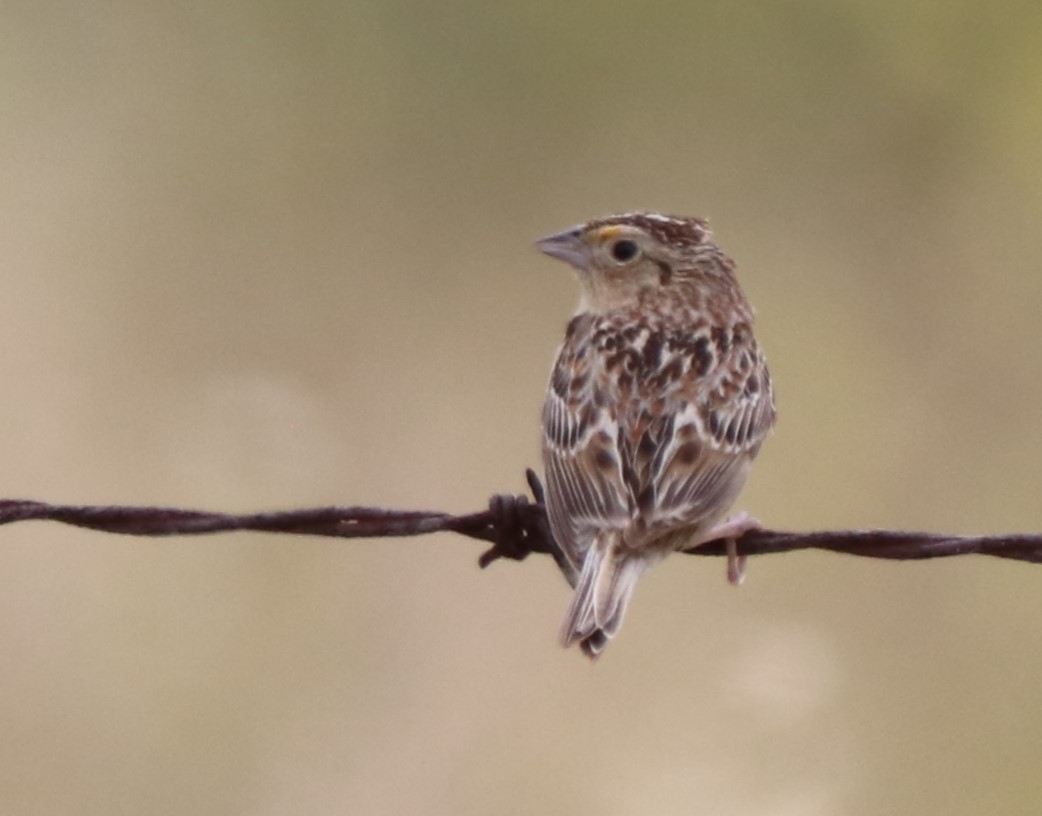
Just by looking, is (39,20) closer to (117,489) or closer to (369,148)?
(369,148)

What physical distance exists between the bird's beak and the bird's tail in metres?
1.61

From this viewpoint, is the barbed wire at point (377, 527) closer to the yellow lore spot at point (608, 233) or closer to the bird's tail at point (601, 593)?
the bird's tail at point (601, 593)

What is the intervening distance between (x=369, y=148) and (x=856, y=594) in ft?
14.4

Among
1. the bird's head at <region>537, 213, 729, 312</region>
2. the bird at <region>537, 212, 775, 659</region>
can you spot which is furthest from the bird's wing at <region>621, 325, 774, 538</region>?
the bird's head at <region>537, 213, 729, 312</region>

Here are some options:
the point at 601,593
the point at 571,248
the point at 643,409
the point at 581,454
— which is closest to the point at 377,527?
the point at 601,593

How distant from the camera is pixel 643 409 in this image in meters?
5.62

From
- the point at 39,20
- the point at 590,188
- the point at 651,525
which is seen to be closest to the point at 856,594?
the point at 590,188

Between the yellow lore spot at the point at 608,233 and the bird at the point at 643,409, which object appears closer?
the bird at the point at 643,409

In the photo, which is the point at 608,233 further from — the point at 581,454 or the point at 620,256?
the point at 581,454

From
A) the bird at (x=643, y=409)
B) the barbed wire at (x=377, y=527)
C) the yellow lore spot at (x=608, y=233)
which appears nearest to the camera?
Answer: the barbed wire at (x=377, y=527)

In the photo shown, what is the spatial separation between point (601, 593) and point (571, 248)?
1.86 meters

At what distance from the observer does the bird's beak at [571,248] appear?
6.53 m

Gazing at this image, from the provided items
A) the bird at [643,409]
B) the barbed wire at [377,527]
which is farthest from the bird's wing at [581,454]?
the barbed wire at [377,527]

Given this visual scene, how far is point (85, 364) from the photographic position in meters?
10.1
